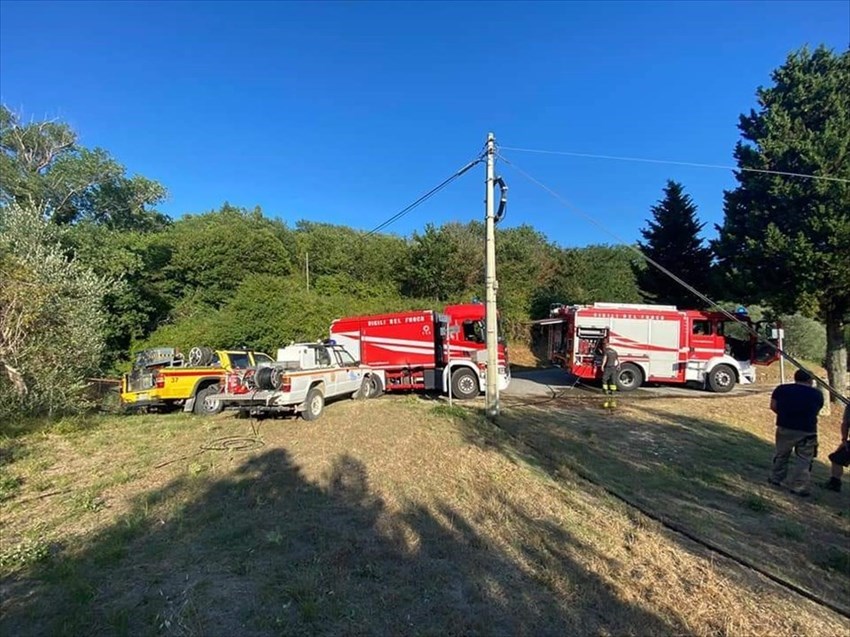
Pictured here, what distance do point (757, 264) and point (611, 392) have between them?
20.7 feet

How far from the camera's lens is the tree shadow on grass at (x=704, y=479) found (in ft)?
16.8

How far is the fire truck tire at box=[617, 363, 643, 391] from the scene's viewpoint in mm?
17391

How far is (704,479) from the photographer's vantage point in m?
7.88

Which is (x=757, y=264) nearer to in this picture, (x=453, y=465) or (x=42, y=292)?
(x=453, y=465)

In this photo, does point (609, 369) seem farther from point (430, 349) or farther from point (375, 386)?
point (375, 386)

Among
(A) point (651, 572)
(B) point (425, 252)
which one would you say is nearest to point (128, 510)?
(A) point (651, 572)

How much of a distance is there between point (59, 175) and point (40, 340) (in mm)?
23867

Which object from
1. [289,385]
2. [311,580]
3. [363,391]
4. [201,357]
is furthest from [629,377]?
[311,580]

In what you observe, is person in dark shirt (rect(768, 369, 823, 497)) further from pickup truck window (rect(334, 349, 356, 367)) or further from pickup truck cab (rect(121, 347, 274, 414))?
pickup truck cab (rect(121, 347, 274, 414))

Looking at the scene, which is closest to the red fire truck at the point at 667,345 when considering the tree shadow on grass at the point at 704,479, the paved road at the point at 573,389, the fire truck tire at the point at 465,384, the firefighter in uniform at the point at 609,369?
the paved road at the point at 573,389

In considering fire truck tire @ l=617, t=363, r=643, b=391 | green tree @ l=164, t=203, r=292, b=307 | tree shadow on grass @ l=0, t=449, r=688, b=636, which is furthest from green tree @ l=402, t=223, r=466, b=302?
tree shadow on grass @ l=0, t=449, r=688, b=636

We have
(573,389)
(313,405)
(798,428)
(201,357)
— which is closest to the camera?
(798,428)

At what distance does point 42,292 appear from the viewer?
11508 millimetres

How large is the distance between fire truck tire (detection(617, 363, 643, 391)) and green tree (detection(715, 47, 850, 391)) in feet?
14.0
